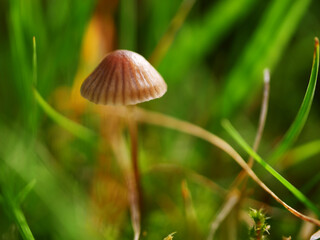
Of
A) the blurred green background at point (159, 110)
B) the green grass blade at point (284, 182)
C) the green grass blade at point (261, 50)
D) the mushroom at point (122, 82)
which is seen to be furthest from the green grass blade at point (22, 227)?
the green grass blade at point (261, 50)

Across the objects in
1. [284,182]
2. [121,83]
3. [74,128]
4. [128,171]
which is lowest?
[128,171]

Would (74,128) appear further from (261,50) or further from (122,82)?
(261,50)

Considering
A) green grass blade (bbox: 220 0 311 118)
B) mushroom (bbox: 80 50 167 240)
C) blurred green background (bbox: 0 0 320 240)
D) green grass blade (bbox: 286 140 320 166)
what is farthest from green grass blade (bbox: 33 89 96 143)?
green grass blade (bbox: 286 140 320 166)

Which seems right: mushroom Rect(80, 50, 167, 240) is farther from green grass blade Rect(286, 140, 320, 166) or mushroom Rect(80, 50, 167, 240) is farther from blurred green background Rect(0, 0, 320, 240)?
green grass blade Rect(286, 140, 320, 166)

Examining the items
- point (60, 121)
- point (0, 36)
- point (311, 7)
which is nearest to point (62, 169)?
point (60, 121)

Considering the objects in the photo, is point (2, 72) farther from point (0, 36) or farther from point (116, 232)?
point (116, 232)

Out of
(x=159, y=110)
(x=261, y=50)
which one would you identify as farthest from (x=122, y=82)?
(x=159, y=110)
